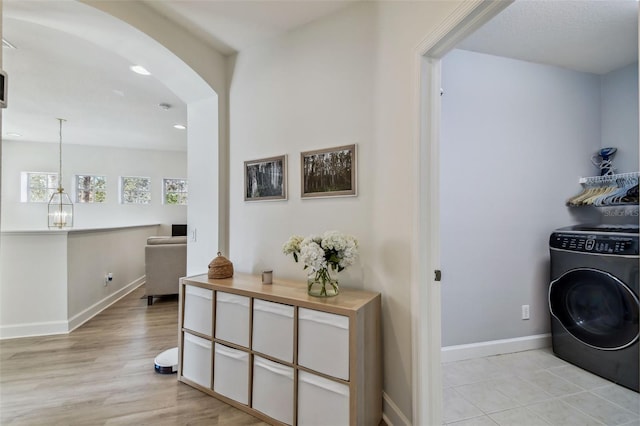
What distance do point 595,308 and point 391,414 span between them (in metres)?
1.79

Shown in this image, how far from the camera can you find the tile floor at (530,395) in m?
1.71

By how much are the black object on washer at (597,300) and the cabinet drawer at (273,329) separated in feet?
7.39

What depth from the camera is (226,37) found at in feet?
7.75

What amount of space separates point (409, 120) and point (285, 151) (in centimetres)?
106

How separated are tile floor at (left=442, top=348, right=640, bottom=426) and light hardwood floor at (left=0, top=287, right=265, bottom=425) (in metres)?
1.35

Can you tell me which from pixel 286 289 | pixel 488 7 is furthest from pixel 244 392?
pixel 488 7

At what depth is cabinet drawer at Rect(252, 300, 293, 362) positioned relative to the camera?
66.2 inches

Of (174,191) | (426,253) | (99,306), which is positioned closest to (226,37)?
(426,253)

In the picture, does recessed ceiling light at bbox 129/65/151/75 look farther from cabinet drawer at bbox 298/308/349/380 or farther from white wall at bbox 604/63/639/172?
white wall at bbox 604/63/639/172

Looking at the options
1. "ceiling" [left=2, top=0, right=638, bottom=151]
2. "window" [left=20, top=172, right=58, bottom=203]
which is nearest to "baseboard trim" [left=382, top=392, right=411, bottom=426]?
"ceiling" [left=2, top=0, right=638, bottom=151]

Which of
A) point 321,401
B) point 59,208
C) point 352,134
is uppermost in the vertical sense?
point 352,134

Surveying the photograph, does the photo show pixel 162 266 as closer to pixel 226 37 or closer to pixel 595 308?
pixel 226 37

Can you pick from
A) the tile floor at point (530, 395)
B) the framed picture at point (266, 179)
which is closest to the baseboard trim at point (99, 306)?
the framed picture at point (266, 179)

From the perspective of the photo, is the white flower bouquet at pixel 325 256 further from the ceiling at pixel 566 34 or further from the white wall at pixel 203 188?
the ceiling at pixel 566 34
